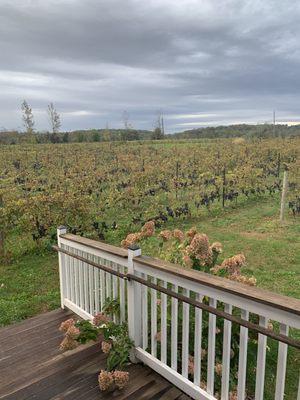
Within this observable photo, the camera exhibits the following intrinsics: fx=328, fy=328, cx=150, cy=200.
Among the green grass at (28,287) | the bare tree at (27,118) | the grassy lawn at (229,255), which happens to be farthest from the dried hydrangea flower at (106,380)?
the bare tree at (27,118)

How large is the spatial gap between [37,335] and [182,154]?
13.9 metres

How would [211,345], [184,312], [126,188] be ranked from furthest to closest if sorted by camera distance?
1. [126,188]
2. [184,312]
3. [211,345]

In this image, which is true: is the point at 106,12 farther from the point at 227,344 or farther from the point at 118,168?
the point at 118,168

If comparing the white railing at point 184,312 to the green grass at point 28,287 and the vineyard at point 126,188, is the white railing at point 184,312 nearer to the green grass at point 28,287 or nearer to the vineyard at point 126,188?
the green grass at point 28,287

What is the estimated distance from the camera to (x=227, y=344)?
186 centimetres

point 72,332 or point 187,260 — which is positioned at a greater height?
point 187,260

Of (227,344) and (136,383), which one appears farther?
(136,383)

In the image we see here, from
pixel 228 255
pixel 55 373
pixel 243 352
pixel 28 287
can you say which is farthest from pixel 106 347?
pixel 228 255

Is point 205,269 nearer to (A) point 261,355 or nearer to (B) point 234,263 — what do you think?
(B) point 234,263

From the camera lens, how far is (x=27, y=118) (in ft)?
79.9

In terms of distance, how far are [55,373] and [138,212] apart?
671 cm

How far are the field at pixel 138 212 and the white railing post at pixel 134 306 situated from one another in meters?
2.12

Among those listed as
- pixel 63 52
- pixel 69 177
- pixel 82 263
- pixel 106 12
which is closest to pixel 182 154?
pixel 69 177

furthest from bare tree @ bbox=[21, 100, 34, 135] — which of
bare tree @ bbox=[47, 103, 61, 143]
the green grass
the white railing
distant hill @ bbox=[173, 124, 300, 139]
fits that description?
the white railing
